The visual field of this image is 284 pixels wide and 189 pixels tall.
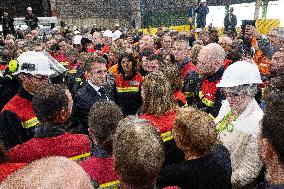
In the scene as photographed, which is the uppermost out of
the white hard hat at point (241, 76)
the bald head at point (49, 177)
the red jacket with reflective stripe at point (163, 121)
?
the bald head at point (49, 177)

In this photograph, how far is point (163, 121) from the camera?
9.59ft

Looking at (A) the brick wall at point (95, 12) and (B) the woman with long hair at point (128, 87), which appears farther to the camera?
(A) the brick wall at point (95, 12)

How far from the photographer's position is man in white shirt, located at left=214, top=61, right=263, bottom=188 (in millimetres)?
2576

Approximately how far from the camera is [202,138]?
2.18 meters

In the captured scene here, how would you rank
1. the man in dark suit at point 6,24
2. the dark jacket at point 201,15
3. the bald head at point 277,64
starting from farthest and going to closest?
the dark jacket at point 201,15, the man in dark suit at point 6,24, the bald head at point 277,64

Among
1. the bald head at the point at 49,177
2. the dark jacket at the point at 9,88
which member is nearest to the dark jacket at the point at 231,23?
the dark jacket at the point at 9,88

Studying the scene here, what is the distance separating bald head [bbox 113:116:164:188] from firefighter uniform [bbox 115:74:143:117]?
3611 millimetres

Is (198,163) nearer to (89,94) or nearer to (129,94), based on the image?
(89,94)

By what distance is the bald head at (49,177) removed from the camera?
94 cm

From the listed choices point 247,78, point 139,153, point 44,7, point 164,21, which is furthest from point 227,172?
point 44,7

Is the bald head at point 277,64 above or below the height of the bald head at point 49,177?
below

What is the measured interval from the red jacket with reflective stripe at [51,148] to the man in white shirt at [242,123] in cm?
126

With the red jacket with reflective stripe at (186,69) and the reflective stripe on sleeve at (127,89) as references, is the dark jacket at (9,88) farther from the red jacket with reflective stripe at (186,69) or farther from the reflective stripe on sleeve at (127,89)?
the red jacket with reflective stripe at (186,69)

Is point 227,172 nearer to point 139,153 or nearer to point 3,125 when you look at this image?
point 139,153
